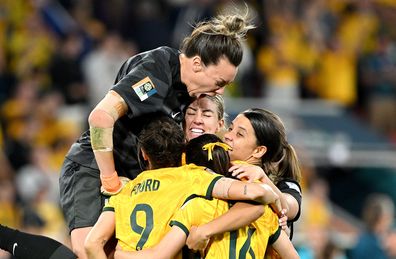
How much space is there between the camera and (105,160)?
5.40 meters

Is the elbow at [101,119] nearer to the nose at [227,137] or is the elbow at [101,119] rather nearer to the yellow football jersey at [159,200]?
the yellow football jersey at [159,200]

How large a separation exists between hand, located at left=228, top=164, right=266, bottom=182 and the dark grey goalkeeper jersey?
1.75 feet

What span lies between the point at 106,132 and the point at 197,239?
→ 73cm

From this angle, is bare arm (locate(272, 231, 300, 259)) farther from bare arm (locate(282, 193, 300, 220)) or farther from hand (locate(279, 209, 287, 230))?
bare arm (locate(282, 193, 300, 220))

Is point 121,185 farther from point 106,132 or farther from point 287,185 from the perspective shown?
point 287,185

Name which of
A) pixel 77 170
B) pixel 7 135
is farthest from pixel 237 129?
pixel 7 135

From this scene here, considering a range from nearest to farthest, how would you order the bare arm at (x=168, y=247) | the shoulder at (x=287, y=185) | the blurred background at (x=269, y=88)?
the bare arm at (x=168, y=247) < the shoulder at (x=287, y=185) < the blurred background at (x=269, y=88)

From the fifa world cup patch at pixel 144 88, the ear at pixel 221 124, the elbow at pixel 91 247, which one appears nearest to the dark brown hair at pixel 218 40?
the fifa world cup patch at pixel 144 88

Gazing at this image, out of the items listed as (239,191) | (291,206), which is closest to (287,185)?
(291,206)

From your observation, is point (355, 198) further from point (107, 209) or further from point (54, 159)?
point (107, 209)

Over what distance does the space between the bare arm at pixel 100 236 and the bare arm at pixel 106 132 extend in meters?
0.19

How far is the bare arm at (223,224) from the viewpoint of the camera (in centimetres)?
506

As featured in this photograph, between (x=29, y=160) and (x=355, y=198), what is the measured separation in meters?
4.21

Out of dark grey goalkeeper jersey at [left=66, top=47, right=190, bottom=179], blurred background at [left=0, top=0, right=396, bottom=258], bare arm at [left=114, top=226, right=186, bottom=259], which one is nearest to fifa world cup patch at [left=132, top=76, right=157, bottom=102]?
dark grey goalkeeper jersey at [left=66, top=47, right=190, bottom=179]
